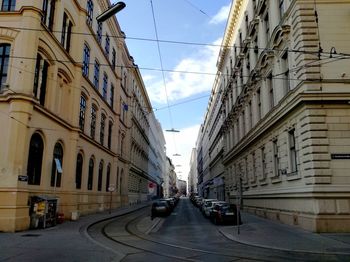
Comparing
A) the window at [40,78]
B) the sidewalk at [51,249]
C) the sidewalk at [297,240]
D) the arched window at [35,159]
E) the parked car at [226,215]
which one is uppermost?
the window at [40,78]

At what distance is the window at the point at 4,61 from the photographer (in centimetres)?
2039

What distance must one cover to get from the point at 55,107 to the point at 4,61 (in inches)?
204

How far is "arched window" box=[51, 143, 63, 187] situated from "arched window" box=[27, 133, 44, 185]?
7.74 feet

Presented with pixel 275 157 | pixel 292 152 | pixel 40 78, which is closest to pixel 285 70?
pixel 292 152

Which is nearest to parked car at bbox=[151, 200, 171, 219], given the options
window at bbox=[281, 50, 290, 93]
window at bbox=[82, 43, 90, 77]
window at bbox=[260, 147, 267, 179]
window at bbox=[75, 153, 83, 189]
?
window at bbox=[75, 153, 83, 189]

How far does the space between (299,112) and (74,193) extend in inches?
666

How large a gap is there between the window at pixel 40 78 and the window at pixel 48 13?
2.35 meters

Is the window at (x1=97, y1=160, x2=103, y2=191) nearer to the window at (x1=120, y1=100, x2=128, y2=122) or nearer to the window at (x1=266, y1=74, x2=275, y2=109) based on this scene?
the window at (x1=120, y1=100, x2=128, y2=122)

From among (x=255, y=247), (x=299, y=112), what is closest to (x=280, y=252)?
(x=255, y=247)

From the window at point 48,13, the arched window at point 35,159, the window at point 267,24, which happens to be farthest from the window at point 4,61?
the window at point 267,24

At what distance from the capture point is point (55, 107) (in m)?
25.0

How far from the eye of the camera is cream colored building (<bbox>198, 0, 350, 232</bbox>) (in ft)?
57.3

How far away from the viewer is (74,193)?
1082 inches

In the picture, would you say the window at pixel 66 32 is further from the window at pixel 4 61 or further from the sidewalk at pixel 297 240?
the sidewalk at pixel 297 240
